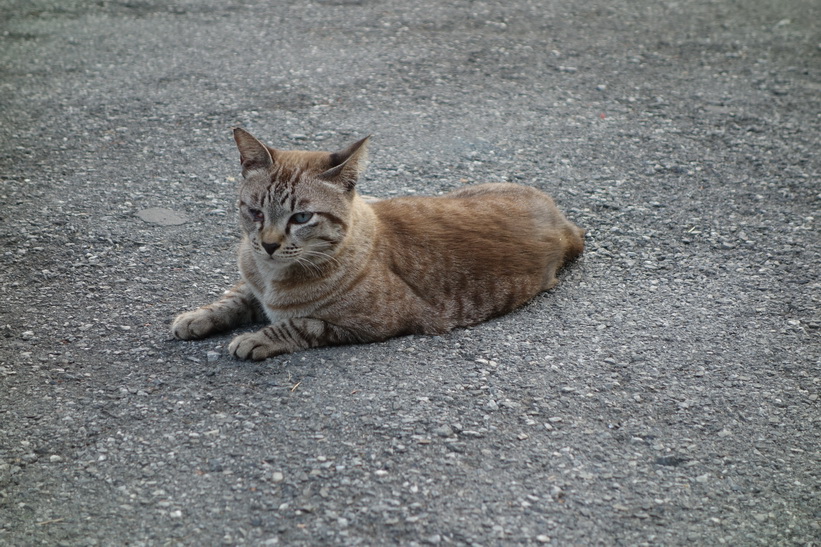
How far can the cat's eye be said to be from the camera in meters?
4.32

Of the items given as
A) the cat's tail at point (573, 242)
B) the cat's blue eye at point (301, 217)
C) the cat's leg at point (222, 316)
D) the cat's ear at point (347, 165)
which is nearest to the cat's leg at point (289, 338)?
the cat's leg at point (222, 316)

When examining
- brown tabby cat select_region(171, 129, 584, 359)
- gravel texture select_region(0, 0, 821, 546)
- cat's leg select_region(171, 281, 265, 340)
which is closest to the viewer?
gravel texture select_region(0, 0, 821, 546)

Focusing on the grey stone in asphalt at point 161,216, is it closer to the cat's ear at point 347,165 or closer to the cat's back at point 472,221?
the cat's back at point 472,221

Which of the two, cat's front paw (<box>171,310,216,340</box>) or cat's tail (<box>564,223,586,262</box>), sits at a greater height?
cat's tail (<box>564,223,586,262</box>)

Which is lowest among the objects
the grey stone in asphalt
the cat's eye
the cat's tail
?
the grey stone in asphalt

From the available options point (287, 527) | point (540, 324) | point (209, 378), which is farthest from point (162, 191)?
point (287, 527)

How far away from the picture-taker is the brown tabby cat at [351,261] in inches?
168

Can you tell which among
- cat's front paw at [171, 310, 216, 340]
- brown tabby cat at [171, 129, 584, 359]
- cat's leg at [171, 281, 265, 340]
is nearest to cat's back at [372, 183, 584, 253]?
brown tabby cat at [171, 129, 584, 359]

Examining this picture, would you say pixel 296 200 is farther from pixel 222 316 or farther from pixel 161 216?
pixel 161 216

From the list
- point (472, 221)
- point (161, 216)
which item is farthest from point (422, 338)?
point (161, 216)

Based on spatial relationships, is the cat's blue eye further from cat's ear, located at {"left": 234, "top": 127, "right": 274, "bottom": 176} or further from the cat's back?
the cat's back

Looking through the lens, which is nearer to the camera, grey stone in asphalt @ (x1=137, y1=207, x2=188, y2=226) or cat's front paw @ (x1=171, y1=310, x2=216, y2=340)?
cat's front paw @ (x1=171, y1=310, x2=216, y2=340)

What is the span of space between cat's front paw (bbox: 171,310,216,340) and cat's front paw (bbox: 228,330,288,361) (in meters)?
0.24

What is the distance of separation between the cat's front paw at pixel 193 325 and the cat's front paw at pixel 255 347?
0.24 m
